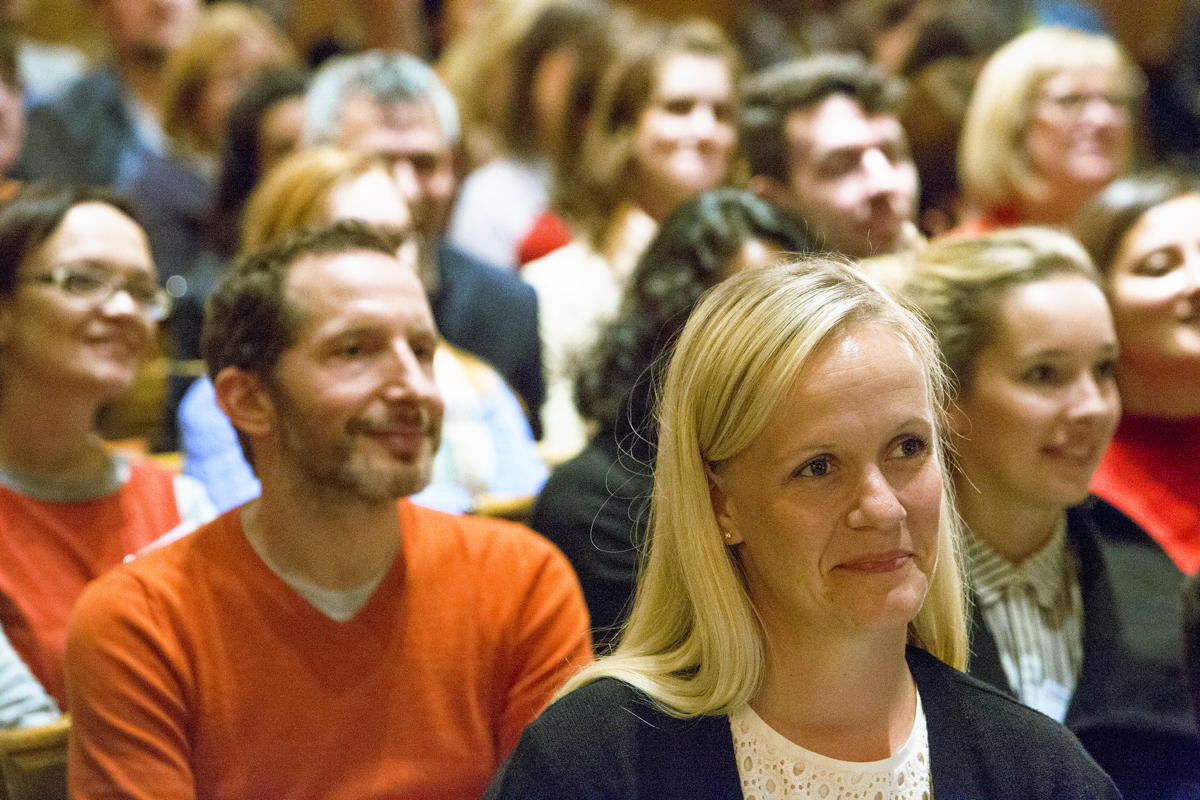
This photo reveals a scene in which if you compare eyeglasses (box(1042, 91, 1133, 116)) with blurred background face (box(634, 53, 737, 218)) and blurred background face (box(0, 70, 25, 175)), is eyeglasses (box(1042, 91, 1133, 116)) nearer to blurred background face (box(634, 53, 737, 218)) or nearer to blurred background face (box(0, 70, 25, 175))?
blurred background face (box(634, 53, 737, 218))

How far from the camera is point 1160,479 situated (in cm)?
235

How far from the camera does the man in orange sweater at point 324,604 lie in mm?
1603

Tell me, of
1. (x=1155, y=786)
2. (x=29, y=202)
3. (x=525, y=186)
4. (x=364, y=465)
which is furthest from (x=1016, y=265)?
(x=525, y=186)

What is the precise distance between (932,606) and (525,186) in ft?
9.04

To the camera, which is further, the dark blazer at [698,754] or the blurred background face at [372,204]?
the blurred background face at [372,204]

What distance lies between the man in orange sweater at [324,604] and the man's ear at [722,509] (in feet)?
1.46

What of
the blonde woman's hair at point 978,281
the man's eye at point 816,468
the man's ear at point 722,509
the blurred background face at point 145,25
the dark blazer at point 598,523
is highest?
the man's eye at point 816,468

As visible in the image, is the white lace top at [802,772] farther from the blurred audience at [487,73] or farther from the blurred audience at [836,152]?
the blurred audience at [487,73]

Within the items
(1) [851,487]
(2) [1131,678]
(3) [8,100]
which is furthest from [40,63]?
(1) [851,487]

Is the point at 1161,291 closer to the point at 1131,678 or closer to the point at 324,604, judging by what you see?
the point at 1131,678

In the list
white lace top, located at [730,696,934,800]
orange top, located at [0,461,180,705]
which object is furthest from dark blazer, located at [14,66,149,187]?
white lace top, located at [730,696,934,800]

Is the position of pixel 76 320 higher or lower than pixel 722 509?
lower

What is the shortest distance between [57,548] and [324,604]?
558mm

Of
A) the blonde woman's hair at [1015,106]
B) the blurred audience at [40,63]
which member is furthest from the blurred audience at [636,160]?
the blurred audience at [40,63]
